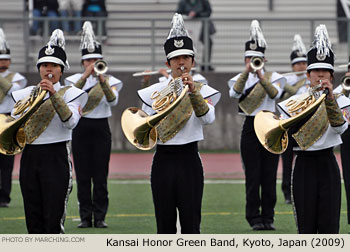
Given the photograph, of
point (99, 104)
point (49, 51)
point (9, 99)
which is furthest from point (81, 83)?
point (49, 51)

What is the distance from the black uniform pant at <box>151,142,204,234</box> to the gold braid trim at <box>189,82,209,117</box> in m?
0.31

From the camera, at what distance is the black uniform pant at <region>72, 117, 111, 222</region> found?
10953mm

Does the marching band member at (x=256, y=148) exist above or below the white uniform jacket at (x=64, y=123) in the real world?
below

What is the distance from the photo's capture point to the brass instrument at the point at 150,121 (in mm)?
7360

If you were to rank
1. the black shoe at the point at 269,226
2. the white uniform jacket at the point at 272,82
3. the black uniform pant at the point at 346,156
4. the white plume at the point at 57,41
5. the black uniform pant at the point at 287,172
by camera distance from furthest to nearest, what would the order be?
the black uniform pant at the point at 287,172 < the white uniform jacket at the point at 272,82 < the black shoe at the point at 269,226 < the black uniform pant at the point at 346,156 < the white plume at the point at 57,41

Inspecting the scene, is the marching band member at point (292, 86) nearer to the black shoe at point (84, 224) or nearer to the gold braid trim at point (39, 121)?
the black shoe at point (84, 224)

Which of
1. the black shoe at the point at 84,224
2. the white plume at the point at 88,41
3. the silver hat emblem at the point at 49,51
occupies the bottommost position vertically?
the black shoe at the point at 84,224

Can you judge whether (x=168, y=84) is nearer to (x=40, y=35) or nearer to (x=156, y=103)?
(x=156, y=103)

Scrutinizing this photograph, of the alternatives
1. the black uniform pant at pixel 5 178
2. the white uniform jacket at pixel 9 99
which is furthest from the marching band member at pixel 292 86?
the black uniform pant at pixel 5 178

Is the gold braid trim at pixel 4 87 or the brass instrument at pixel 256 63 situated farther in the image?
the gold braid trim at pixel 4 87

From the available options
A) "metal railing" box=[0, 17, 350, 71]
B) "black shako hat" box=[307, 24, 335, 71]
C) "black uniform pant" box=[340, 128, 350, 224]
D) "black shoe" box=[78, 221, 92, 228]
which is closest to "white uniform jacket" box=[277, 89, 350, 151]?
"black shako hat" box=[307, 24, 335, 71]

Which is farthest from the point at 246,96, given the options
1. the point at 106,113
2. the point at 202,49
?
the point at 202,49

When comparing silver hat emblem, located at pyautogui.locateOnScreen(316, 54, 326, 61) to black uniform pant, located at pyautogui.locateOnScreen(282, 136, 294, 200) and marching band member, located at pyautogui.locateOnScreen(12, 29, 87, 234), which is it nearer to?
marching band member, located at pyautogui.locateOnScreen(12, 29, 87, 234)

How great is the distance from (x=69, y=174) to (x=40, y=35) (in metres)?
11.8
